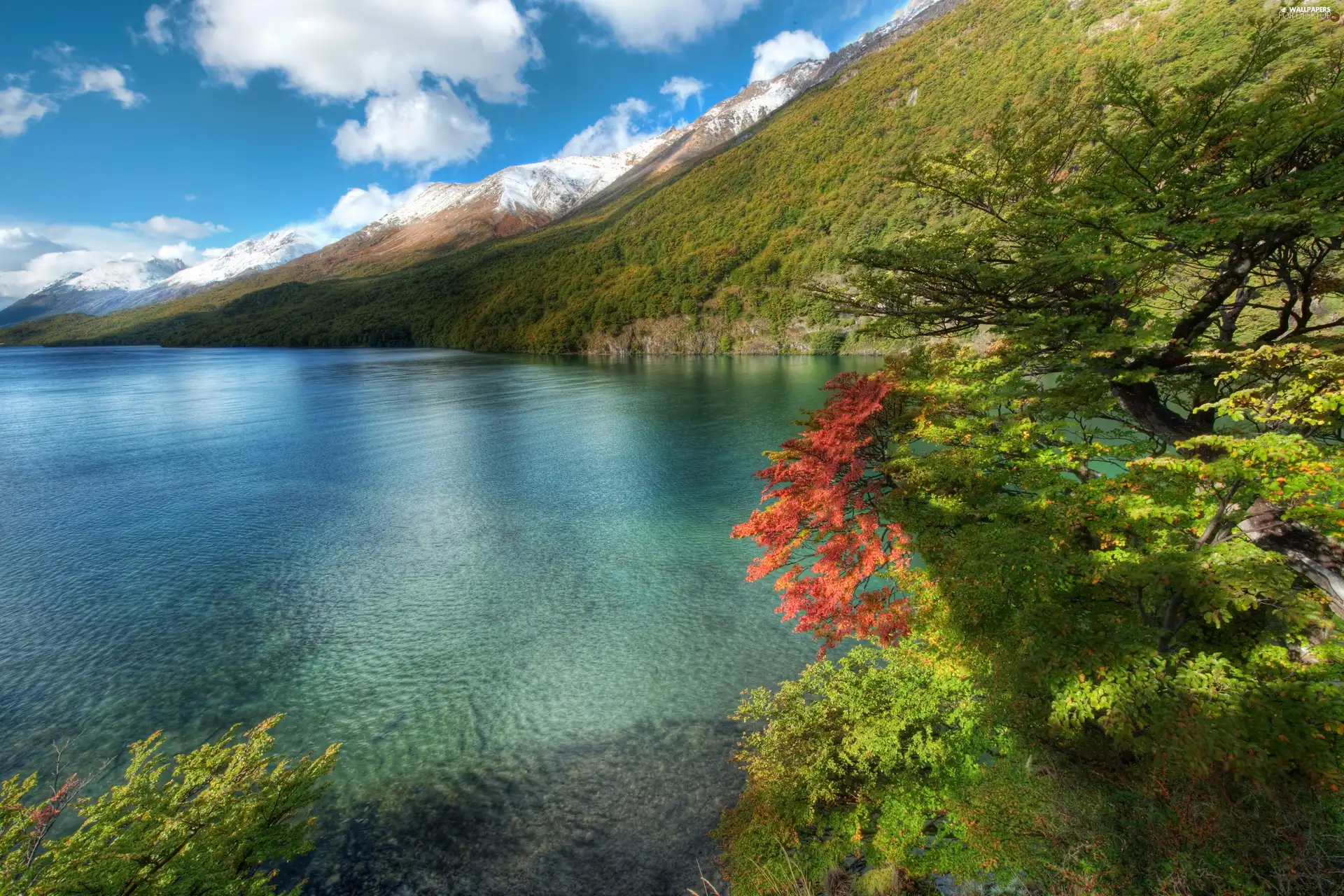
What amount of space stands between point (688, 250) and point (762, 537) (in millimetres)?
132756

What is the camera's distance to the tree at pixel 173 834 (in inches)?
201

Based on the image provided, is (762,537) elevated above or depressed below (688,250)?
below

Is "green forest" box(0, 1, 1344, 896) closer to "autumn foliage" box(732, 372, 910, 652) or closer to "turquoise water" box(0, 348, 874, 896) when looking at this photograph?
"autumn foliage" box(732, 372, 910, 652)

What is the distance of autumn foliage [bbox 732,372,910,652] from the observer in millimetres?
11820

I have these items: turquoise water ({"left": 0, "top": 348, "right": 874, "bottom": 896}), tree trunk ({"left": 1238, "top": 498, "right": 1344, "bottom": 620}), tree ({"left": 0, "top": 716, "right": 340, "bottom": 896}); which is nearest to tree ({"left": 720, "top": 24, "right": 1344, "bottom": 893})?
tree trunk ({"left": 1238, "top": 498, "right": 1344, "bottom": 620})

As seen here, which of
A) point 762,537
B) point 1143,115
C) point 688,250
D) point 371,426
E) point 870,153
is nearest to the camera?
point 1143,115

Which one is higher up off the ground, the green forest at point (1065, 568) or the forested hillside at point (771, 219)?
the forested hillside at point (771, 219)

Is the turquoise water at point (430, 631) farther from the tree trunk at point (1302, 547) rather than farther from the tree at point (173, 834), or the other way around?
the tree trunk at point (1302, 547)

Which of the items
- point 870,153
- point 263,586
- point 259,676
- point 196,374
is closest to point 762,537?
point 259,676

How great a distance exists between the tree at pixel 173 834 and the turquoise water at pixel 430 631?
222cm

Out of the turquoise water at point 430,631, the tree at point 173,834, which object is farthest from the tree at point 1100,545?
the tree at point 173,834

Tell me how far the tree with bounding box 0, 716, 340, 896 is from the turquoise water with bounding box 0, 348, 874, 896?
2.22 metres

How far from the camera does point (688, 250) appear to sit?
442 feet

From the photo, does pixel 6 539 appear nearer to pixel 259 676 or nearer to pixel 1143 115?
pixel 259 676
